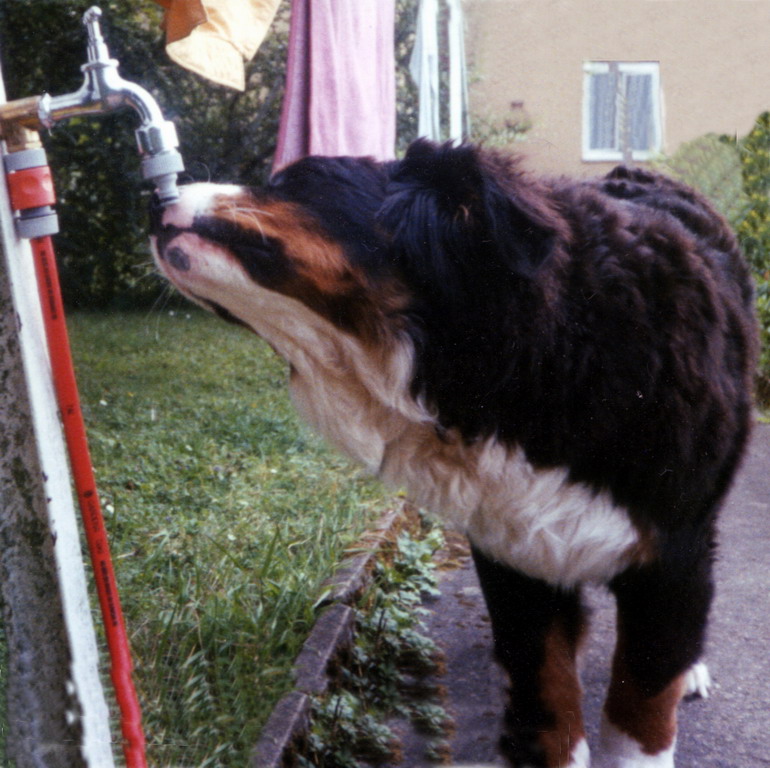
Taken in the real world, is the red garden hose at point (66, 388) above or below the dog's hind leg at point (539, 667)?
above

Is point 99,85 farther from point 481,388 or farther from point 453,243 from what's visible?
point 481,388

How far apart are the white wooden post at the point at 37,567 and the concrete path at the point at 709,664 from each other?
1.04 metres

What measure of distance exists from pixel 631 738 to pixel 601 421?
842 mm

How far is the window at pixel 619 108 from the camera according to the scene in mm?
3176

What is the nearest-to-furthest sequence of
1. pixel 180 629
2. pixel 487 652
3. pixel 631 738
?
pixel 631 738
pixel 180 629
pixel 487 652

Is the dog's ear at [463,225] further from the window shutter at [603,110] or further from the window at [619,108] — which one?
the window shutter at [603,110]

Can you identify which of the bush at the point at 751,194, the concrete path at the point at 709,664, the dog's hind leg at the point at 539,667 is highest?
the bush at the point at 751,194

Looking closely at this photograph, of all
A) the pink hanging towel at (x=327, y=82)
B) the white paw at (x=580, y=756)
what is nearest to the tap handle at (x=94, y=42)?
the pink hanging towel at (x=327, y=82)

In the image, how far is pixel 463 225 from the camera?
5.67 feet

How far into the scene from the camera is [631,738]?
2.23 metres

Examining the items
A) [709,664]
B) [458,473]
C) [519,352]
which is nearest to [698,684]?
[709,664]

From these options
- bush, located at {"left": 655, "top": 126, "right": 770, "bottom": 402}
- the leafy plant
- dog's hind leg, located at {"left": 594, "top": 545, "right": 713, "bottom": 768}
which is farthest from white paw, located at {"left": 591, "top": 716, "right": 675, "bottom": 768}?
bush, located at {"left": 655, "top": 126, "right": 770, "bottom": 402}

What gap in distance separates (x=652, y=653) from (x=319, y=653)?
0.90 m

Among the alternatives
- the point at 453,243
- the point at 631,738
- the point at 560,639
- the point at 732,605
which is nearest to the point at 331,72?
the point at 453,243
